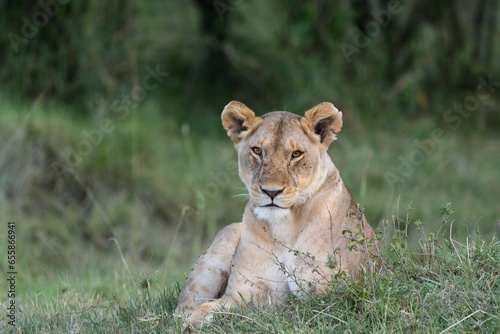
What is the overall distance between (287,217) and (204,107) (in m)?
6.25

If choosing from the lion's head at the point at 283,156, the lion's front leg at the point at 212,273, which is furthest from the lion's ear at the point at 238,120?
the lion's front leg at the point at 212,273

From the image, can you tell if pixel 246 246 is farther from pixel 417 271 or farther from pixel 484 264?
pixel 484 264

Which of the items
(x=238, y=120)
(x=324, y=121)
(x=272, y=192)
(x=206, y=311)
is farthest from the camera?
(x=238, y=120)

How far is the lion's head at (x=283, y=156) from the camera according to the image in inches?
153

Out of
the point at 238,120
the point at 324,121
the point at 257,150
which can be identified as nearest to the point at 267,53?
the point at 238,120

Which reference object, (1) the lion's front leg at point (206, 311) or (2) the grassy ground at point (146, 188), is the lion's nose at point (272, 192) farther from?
(2) the grassy ground at point (146, 188)

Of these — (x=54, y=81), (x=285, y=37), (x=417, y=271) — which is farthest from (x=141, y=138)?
(x=417, y=271)

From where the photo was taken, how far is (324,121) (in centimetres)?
422

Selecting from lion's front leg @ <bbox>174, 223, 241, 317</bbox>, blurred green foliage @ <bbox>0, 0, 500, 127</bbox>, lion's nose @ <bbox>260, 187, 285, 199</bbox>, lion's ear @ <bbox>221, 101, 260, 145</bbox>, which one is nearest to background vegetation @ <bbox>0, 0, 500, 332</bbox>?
blurred green foliage @ <bbox>0, 0, 500, 127</bbox>

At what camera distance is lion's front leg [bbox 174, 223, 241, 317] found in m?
4.27

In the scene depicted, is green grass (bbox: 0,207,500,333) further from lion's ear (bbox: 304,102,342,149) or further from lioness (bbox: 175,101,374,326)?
lion's ear (bbox: 304,102,342,149)

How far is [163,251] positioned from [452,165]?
13.0ft

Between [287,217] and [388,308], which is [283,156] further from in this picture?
[388,308]

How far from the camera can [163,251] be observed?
802 cm
